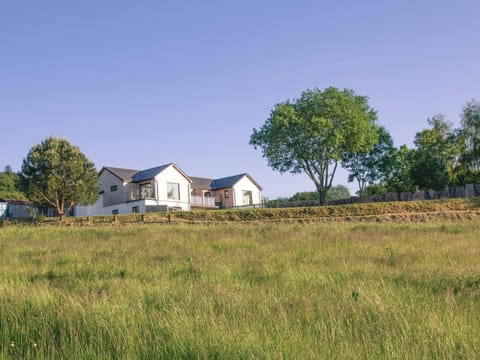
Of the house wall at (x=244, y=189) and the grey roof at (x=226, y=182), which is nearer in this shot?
the house wall at (x=244, y=189)

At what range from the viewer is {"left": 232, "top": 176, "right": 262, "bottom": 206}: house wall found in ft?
204

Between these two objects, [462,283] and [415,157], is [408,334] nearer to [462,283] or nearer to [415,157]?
[462,283]

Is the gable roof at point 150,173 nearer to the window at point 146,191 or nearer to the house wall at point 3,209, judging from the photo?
the window at point 146,191

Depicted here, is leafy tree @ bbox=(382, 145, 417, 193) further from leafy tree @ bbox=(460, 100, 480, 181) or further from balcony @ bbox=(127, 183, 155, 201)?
balcony @ bbox=(127, 183, 155, 201)

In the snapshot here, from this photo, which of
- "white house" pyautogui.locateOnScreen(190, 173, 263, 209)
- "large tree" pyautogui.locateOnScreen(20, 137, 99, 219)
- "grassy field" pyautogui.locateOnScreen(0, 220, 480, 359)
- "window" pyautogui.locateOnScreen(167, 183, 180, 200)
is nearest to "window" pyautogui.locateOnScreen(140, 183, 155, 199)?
"window" pyautogui.locateOnScreen(167, 183, 180, 200)

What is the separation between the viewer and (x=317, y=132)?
4738 centimetres

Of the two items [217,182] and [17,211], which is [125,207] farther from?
[217,182]

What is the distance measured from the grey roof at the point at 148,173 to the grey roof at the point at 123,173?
0.70m

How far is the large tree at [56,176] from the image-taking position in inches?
1588

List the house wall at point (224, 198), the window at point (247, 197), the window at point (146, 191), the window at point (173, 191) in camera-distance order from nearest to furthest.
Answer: the window at point (146, 191), the window at point (173, 191), the house wall at point (224, 198), the window at point (247, 197)

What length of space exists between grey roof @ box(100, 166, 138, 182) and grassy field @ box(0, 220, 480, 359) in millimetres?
42133

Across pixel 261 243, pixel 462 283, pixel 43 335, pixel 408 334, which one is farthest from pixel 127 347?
pixel 261 243

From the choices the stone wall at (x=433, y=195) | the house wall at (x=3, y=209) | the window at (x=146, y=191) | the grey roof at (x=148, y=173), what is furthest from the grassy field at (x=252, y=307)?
the house wall at (x=3, y=209)

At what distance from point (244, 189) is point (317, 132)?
19.3m
